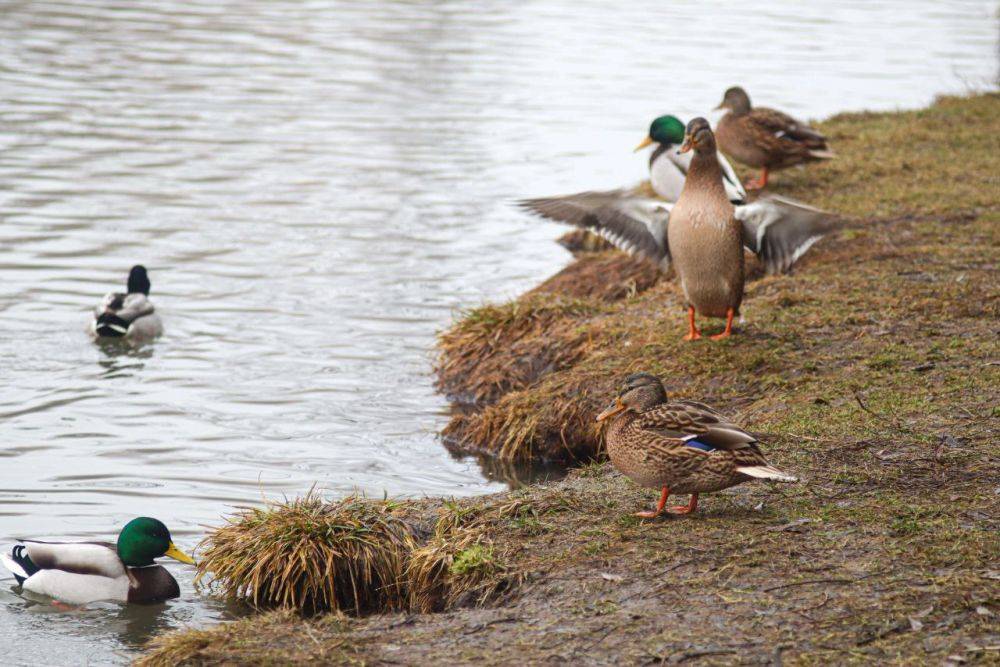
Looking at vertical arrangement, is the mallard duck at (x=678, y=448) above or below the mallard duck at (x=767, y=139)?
below

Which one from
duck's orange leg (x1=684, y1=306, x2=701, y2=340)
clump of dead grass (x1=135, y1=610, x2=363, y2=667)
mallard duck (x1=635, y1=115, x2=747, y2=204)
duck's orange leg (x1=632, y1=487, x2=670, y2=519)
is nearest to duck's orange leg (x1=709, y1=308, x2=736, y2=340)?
duck's orange leg (x1=684, y1=306, x2=701, y2=340)

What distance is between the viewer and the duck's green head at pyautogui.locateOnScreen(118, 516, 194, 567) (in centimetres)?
698

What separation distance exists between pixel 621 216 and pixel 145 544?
13.6ft

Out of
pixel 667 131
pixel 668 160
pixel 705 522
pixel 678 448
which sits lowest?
pixel 705 522

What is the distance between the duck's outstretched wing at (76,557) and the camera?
693cm

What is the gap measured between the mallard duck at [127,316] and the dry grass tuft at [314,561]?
16.5ft

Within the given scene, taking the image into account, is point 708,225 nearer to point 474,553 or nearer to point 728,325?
point 728,325

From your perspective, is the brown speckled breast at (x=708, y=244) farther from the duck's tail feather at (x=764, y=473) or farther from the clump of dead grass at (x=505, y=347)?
the duck's tail feather at (x=764, y=473)

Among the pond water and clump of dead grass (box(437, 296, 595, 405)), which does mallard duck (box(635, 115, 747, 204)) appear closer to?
clump of dead grass (box(437, 296, 595, 405))

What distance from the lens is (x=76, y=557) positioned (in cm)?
704

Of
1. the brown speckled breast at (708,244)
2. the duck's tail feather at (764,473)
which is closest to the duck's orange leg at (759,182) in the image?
the brown speckled breast at (708,244)

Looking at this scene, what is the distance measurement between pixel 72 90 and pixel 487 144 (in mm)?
6857

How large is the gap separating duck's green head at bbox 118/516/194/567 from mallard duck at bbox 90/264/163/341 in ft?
15.0

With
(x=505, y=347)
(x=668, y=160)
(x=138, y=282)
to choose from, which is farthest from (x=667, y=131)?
(x=138, y=282)
